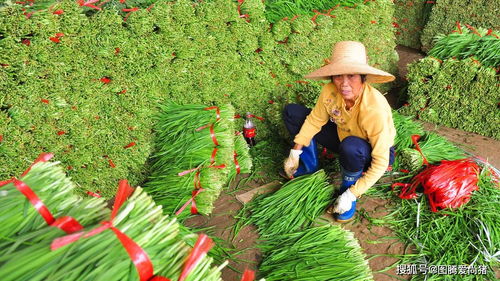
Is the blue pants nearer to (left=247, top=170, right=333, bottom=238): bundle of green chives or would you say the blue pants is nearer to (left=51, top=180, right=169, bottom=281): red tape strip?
(left=247, top=170, right=333, bottom=238): bundle of green chives

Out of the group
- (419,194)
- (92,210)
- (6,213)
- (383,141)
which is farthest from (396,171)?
(6,213)

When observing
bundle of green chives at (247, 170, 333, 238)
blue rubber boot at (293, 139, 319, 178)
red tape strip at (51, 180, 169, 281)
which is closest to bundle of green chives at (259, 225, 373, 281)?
bundle of green chives at (247, 170, 333, 238)

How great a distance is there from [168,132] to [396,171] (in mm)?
1934

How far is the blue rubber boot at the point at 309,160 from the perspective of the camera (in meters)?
2.76

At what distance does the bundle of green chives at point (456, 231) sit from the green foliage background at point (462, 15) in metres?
3.45

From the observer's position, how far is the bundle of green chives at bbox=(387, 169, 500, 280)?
201 cm

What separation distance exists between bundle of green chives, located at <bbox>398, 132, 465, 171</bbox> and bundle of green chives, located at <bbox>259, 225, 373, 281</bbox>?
0.97m

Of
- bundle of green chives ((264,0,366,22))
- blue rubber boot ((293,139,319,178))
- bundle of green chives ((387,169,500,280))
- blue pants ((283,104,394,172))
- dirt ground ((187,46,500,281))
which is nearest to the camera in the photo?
bundle of green chives ((387,169,500,280))

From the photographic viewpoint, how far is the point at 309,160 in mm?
2789

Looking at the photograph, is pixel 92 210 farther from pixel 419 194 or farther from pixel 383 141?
pixel 419 194

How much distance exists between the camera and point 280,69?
131 inches

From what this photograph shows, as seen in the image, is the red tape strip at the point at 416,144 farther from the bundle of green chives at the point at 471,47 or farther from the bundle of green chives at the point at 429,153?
the bundle of green chives at the point at 471,47

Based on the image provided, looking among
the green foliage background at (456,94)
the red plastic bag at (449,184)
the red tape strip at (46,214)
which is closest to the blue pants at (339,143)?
the red plastic bag at (449,184)

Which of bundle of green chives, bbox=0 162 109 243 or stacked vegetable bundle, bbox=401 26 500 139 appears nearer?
bundle of green chives, bbox=0 162 109 243
